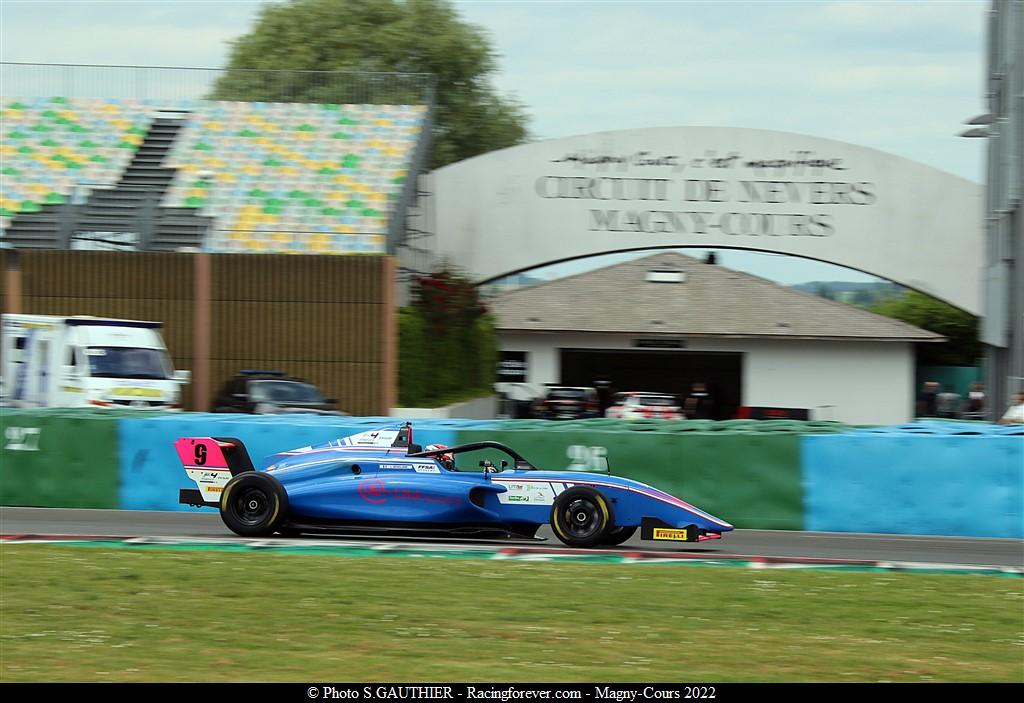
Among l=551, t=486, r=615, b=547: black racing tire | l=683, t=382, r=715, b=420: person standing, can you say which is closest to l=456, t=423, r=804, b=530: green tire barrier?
l=551, t=486, r=615, b=547: black racing tire

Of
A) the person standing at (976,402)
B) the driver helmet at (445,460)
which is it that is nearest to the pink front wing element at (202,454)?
the driver helmet at (445,460)

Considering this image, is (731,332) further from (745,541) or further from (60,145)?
(745,541)

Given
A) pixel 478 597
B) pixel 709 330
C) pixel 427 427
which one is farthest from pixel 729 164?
pixel 478 597

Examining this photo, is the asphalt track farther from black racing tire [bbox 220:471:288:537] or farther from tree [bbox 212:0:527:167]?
tree [bbox 212:0:527:167]

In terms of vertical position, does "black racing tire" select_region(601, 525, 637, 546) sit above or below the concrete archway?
below

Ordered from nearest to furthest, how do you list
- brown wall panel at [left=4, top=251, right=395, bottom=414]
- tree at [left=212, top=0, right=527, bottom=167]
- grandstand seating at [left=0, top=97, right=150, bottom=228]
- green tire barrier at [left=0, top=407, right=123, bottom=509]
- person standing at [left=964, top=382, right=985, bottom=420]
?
1. green tire barrier at [left=0, top=407, right=123, bottom=509]
2. brown wall panel at [left=4, top=251, right=395, bottom=414]
3. grandstand seating at [left=0, top=97, right=150, bottom=228]
4. person standing at [left=964, top=382, right=985, bottom=420]
5. tree at [left=212, top=0, right=527, bottom=167]

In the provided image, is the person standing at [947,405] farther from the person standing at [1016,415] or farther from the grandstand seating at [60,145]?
the grandstand seating at [60,145]

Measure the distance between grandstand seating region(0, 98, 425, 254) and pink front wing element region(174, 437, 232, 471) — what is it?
15.9m

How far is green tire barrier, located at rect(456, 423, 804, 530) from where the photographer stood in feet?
46.9

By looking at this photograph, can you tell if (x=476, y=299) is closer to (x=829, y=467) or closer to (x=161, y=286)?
(x=161, y=286)

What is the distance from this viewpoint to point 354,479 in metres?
12.2

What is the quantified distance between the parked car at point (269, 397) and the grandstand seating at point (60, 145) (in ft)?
27.2

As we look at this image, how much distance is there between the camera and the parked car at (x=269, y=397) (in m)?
23.6

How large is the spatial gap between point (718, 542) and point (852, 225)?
24698 millimetres
